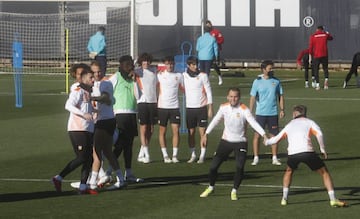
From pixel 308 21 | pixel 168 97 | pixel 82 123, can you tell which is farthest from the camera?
pixel 308 21

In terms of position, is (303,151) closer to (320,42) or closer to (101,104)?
(101,104)

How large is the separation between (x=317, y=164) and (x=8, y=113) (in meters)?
15.3

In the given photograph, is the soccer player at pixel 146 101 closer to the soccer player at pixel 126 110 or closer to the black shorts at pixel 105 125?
the soccer player at pixel 126 110

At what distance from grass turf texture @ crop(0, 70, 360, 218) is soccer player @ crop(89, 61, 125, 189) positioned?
19.7 inches

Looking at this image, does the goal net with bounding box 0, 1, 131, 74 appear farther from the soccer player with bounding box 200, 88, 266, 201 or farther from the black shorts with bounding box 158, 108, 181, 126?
the soccer player with bounding box 200, 88, 266, 201

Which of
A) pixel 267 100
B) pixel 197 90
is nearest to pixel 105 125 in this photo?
pixel 197 90

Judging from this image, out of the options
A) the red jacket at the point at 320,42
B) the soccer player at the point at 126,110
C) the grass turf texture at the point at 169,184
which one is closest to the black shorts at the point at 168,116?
the grass turf texture at the point at 169,184

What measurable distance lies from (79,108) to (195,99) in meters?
4.50

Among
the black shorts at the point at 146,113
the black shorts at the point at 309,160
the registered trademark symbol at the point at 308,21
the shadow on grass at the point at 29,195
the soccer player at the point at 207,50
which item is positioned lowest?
the shadow on grass at the point at 29,195

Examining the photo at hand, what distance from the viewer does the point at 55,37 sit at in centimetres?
4500

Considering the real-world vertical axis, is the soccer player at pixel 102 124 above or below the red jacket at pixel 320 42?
below

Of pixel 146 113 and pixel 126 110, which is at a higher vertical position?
pixel 126 110

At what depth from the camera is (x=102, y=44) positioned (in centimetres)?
3475

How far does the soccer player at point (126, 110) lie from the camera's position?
56.2 feet
